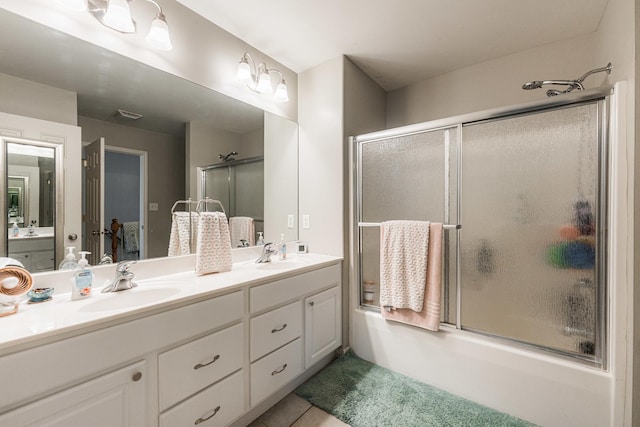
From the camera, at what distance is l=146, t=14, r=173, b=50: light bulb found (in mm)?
1437

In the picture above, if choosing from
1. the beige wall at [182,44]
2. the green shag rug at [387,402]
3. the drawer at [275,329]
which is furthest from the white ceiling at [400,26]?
the green shag rug at [387,402]

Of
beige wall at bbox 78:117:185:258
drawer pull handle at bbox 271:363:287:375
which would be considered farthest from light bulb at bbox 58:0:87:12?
drawer pull handle at bbox 271:363:287:375

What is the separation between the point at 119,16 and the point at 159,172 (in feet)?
2.54

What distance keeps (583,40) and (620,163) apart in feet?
4.03

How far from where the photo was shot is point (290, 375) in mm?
1700

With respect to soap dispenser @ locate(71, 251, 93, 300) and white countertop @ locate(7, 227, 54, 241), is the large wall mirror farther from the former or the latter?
soap dispenser @ locate(71, 251, 93, 300)

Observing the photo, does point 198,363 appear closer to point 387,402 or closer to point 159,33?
point 387,402

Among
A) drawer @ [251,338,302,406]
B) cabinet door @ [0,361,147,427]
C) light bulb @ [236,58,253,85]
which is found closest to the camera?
cabinet door @ [0,361,147,427]

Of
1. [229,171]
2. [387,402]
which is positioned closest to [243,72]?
[229,171]

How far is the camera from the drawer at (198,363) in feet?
3.73

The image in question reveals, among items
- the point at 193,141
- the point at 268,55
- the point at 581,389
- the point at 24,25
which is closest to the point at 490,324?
the point at 581,389

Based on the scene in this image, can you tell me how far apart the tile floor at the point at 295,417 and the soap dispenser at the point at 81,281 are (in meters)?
1.10

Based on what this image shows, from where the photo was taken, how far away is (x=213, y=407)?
1286 mm

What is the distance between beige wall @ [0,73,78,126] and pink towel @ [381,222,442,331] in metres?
2.09
